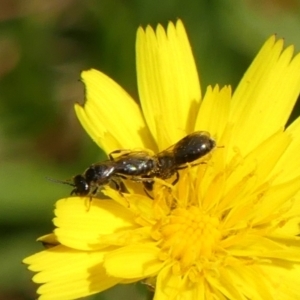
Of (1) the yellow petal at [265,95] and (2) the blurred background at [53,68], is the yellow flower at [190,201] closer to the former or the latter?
(1) the yellow petal at [265,95]

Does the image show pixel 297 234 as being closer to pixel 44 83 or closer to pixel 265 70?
pixel 265 70

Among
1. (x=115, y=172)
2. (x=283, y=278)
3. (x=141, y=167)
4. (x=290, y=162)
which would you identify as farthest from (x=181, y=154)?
(x=283, y=278)

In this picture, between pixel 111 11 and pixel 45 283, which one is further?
pixel 111 11

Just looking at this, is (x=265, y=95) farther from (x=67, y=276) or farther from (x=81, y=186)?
(x=67, y=276)

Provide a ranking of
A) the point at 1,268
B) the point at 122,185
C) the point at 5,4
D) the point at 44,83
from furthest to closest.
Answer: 1. the point at 5,4
2. the point at 44,83
3. the point at 1,268
4. the point at 122,185

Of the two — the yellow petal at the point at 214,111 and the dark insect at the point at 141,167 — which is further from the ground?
the yellow petal at the point at 214,111

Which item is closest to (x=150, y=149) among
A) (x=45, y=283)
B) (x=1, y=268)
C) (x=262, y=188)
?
(x=262, y=188)

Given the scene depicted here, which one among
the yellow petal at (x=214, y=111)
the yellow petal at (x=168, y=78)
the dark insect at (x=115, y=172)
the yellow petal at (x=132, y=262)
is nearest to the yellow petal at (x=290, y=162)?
the yellow petal at (x=214, y=111)
